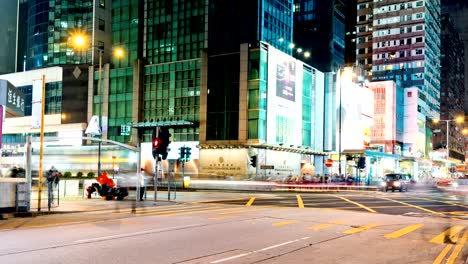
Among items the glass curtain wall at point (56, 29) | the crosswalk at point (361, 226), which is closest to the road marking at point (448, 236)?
the crosswalk at point (361, 226)

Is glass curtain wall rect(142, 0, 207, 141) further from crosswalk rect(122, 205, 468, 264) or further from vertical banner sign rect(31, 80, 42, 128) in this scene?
crosswalk rect(122, 205, 468, 264)

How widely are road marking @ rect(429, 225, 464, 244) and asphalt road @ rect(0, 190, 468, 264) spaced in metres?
0.03

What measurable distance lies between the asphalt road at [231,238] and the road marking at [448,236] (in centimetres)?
3

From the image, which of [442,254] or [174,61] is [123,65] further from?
[442,254]

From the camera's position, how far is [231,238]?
13.5m

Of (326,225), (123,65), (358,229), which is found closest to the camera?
(358,229)

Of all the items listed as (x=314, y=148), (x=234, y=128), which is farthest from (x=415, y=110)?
(x=234, y=128)

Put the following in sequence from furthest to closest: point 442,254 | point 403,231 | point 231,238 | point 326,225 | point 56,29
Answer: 1. point 56,29
2. point 326,225
3. point 403,231
4. point 231,238
5. point 442,254

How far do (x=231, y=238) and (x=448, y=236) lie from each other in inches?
245

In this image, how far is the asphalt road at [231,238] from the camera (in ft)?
35.2

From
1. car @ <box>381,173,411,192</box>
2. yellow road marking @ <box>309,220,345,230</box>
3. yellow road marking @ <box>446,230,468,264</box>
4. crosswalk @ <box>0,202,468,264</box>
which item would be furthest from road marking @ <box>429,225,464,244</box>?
car @ <box>381,173,411,192</box>

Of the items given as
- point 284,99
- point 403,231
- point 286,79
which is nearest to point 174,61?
point 286,79

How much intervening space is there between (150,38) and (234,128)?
20713mm

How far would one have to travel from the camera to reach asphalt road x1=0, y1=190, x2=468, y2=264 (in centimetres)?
1072
